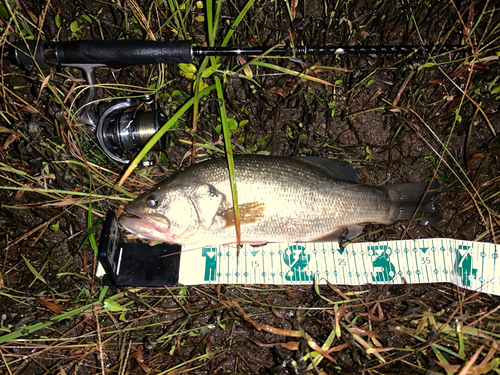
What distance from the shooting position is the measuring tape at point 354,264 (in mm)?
2717

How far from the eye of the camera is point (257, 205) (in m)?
2.45

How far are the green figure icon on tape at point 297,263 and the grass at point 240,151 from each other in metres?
0.17

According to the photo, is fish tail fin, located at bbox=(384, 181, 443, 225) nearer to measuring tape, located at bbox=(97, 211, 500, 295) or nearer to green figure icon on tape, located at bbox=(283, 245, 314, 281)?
measuring tape, located at bbox=(97, 211, 500, 295)

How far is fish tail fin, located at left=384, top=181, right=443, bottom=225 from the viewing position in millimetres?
2742

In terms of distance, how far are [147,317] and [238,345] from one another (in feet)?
2.85

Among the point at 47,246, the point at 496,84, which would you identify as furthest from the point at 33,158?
the point at 496,84

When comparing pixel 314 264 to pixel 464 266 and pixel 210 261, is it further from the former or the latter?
pixel 464 266

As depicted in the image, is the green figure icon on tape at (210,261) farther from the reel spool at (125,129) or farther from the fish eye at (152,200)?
the reel spool at (125,129)

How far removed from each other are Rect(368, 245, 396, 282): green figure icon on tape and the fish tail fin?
0.31 m

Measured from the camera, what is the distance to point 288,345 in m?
2.46

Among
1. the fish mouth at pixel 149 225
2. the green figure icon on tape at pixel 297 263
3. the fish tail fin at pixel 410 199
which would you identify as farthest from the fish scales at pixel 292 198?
the fish mouth at pixel 149 225

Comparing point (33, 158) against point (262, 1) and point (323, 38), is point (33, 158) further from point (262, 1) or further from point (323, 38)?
point (323, 38)

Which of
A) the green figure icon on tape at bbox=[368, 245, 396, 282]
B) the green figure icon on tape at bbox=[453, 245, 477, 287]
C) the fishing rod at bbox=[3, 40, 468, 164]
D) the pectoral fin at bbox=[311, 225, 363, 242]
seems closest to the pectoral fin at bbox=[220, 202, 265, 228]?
the pectoral fin at bbox=[311, 225, 363, 242]

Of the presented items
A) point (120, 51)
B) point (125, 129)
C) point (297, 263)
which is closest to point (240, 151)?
point (125, 129)
